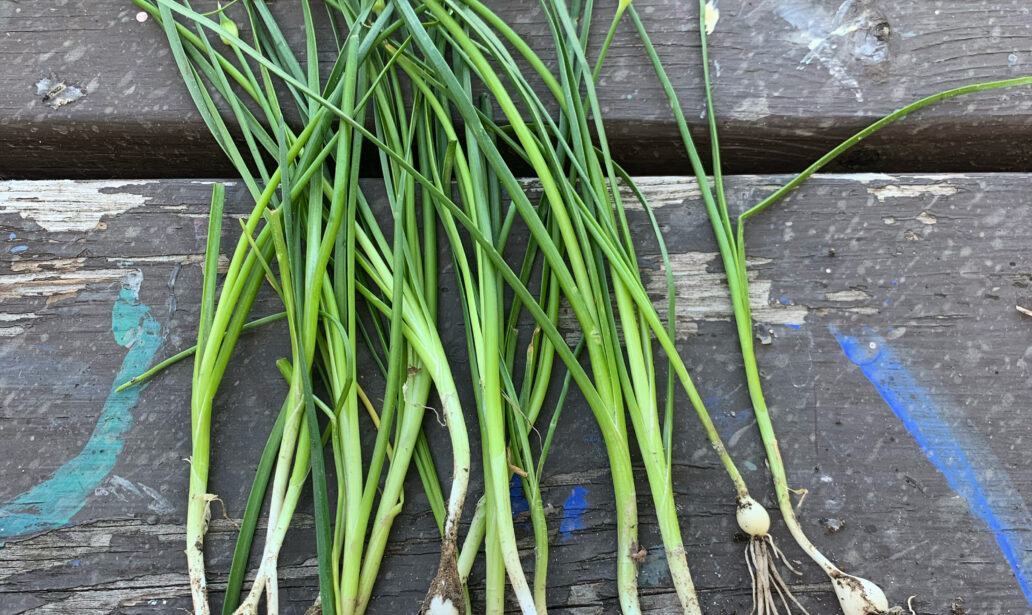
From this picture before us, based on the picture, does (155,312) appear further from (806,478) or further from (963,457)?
(963,457)

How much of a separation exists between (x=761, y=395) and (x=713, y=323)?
0.10 m

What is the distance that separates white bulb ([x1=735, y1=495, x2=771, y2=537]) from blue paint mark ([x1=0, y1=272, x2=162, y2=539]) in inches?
26.5

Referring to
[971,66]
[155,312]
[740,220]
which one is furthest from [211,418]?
[971,66]

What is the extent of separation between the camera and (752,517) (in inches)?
23.4

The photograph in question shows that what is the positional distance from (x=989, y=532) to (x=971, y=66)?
0.60 metres

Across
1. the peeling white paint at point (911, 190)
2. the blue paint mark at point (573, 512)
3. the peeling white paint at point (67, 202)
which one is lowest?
the blue paint mark at point (573, 512)

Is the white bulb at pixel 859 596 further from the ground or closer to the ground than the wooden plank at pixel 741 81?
closer to the ground

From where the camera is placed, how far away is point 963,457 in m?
0.65

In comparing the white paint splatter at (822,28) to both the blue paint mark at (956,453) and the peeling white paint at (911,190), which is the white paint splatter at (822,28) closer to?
the peeling white paint at (911,190)

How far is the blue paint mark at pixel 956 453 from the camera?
0.63 meters

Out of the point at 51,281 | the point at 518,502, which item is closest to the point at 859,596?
the point at 518,502

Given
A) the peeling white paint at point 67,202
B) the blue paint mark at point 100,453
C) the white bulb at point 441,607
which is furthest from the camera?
the peeling white paint at point 67,202

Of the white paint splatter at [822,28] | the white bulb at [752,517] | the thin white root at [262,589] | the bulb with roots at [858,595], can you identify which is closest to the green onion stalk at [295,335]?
the thin white root at [262,589]

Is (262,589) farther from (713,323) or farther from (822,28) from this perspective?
Result: (822,28)
